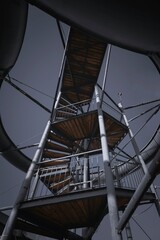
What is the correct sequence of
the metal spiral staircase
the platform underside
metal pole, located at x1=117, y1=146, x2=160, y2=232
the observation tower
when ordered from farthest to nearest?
the metal spiral staircase, the platform underside, the observation tower, metal pole, located at x1=117, y1=146, x2=160, y2=232

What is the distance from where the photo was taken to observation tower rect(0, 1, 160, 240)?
190 inches

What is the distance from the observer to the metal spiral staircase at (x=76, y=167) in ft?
17.4

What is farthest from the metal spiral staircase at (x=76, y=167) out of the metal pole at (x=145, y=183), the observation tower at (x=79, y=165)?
the metal pole at (x=145, y=183)

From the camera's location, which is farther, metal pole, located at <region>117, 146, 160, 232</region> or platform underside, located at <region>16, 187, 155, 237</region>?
platform underside, located at <region>16, 187, 155, 237</region>

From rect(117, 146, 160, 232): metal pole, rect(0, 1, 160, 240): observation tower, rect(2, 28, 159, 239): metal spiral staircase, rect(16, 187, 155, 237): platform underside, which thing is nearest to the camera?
rect(117, 146, 160, 232): metal pole

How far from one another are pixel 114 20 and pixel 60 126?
5.49 metres

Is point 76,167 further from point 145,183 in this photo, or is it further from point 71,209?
point 145,183

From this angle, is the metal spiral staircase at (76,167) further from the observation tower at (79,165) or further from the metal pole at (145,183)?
the metal pole at (145,183)

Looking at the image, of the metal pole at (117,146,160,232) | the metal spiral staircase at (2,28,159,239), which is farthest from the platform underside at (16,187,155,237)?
the metal pole at (117,146,160,232)

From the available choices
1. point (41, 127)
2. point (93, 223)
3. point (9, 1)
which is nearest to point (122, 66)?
point (41, 127)

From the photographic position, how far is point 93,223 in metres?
6.54

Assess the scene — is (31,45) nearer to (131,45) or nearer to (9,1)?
(9,1)

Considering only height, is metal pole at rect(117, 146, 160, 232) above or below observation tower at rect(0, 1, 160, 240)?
below

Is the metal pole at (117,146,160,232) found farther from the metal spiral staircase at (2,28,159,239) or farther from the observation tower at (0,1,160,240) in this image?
the metal spiral staircase at (2,28,159,239)
